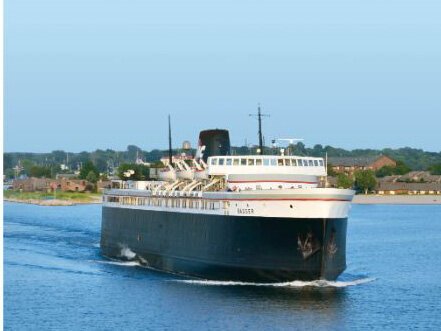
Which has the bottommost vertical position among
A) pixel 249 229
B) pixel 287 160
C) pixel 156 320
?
pixel 156 320

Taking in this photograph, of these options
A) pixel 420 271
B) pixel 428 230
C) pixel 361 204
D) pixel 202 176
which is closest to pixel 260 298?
pixel 202 176

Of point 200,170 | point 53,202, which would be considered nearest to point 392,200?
point 53,202

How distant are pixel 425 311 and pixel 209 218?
11.8 meters

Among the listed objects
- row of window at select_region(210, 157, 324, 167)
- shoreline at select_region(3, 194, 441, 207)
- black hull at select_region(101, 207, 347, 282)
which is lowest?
black hull at select_region(101, 207, 347, 282)

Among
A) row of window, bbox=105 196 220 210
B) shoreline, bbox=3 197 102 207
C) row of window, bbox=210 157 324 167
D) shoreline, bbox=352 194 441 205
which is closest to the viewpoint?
row of window, bbox=105 196 220 210

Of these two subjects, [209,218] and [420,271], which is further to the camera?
[420,271]

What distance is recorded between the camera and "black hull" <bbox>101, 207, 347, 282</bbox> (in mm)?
44000

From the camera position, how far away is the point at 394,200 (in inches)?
7594

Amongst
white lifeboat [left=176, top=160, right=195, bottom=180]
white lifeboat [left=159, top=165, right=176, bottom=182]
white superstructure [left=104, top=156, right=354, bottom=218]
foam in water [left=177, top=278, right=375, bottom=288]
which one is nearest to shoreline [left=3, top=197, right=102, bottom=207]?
white lifeboat [left=159, top=165, right=176, bottom=182]

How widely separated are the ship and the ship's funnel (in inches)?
2.2

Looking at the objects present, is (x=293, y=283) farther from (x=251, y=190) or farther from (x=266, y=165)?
(x=266, y=165)

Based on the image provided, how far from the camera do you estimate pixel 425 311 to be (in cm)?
4106

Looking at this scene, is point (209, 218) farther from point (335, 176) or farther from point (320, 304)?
point (335, 176)

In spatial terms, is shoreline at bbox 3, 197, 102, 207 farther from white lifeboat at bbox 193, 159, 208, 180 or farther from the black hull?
the black hull
